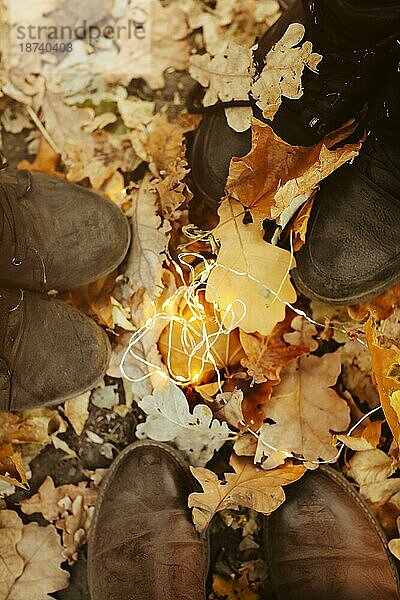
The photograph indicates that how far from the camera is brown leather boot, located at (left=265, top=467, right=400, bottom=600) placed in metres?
1.38

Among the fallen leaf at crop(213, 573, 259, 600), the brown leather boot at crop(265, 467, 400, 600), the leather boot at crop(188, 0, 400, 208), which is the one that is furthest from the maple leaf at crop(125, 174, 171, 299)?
the fallen leaf at crop(213, 573, 259, 600)

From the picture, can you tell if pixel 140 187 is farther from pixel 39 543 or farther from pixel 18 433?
pixel 39 543

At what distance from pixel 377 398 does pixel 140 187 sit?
740 millimetres

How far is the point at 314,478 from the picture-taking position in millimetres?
1471

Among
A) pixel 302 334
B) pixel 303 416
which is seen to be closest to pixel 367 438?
pixel 303 416

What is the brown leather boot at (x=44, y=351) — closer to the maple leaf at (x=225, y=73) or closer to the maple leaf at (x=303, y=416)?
the maple leaf at (x=303, y=416)

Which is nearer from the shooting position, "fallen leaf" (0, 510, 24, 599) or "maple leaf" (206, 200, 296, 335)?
"maple leaf" (206, 200, 296, 335)

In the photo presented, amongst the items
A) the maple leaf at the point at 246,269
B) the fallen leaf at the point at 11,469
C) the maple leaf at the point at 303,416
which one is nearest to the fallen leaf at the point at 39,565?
the fallen leaf at the point at 11,469

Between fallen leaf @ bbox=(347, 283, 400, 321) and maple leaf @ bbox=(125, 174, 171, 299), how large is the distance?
0.45 m

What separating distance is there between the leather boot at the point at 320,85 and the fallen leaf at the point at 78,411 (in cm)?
55

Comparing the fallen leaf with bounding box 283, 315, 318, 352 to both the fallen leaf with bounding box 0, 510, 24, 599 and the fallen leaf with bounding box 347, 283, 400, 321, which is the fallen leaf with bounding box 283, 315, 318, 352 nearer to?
the fallen leaf with bounding box 347, 283, 400, 321

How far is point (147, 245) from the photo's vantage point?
150 centimetres

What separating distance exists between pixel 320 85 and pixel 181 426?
77 centimetres

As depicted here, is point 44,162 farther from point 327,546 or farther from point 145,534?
point 327,546
